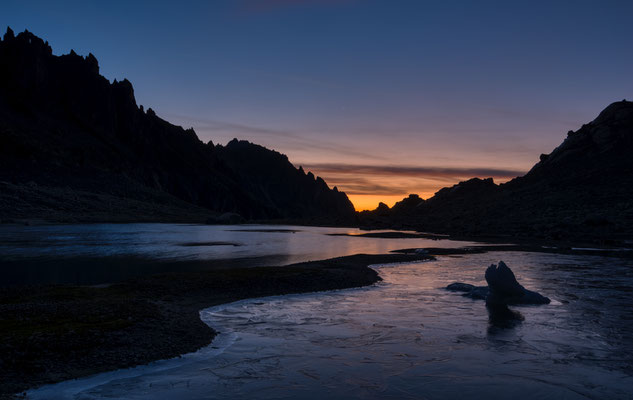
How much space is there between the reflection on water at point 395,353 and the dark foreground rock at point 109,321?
0.83 metres

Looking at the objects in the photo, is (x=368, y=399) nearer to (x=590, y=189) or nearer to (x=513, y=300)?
(x=513, y=300)

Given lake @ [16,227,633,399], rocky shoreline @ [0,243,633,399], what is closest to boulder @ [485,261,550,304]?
lake @ [16,227,633,399]

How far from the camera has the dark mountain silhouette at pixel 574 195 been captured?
8375 cm

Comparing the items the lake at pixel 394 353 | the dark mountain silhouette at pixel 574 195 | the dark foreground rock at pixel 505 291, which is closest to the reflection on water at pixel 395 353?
the lake at pixel 394 353

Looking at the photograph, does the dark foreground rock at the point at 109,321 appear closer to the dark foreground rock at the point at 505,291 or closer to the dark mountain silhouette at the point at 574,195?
the dark foreground rock at the point at 505,291

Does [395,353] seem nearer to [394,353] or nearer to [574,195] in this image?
[394,353]

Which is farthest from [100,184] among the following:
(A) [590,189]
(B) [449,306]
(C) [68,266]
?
(B) [449,306]

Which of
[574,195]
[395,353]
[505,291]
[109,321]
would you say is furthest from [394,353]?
[574,195]

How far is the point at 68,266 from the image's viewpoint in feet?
120

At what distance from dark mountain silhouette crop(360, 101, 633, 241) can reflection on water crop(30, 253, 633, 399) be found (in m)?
63.3

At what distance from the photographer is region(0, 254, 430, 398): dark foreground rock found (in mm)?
12672

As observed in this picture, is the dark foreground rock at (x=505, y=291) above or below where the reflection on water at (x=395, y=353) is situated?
above

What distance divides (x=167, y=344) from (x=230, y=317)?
5033 mm

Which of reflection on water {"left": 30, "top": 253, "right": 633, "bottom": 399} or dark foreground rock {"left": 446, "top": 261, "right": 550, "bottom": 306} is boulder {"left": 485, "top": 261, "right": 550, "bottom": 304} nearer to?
dark foreground rock {"left": 446, "top": 261, "right": 550, "bottom": 306}
